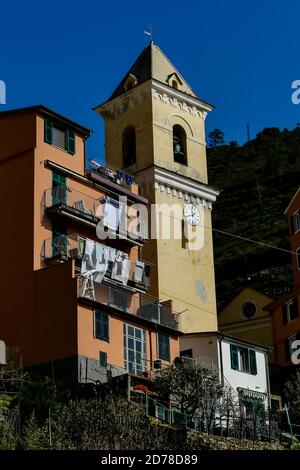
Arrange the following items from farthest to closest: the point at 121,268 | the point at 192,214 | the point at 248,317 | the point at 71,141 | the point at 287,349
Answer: the point at 248,317 < the point at 287,349 < the point at 192,214 < the point at 71,141 < the point at 121,268

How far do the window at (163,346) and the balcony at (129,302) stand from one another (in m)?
0.55

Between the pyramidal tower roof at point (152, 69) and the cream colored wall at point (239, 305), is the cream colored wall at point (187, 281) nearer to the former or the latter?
the pyramidal tower roof at point (152, 69)

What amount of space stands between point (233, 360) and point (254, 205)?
76261mm

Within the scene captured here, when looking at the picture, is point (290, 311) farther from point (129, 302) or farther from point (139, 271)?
point (129, 302)

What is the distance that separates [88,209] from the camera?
5719 centimetres

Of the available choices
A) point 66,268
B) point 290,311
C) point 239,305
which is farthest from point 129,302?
point 239,305

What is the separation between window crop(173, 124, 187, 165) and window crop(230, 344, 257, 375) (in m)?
15.3

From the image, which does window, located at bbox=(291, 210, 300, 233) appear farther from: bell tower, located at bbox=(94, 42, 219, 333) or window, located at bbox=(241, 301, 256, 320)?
bell tower, located at bbox=(94, 42, 219, 333)

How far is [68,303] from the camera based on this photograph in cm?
5141

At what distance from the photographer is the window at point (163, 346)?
2164 inches

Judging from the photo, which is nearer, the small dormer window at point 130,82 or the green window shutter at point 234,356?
the green window shutter at point 234,356

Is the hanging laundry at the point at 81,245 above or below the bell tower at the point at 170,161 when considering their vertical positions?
below

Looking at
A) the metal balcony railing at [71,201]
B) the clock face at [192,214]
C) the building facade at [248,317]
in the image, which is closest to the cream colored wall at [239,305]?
the building facade at [248,317]

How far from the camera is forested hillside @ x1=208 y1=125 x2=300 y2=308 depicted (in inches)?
4240
